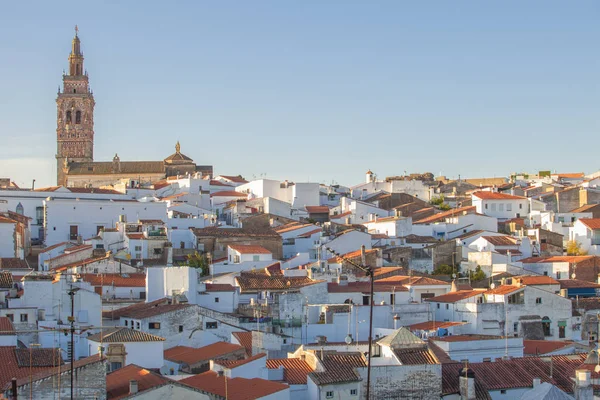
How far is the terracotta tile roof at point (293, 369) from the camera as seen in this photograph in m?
28.0

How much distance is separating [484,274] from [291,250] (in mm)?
10259

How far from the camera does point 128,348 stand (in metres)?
29.4

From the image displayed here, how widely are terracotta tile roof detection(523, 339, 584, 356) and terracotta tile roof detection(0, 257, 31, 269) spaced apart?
21143mm

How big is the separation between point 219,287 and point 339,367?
12.5m

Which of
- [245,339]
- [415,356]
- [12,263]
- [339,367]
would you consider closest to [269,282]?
[245,339]

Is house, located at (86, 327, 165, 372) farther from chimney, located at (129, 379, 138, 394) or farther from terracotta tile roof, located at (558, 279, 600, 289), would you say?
terracotta tile roof, located at (558, 279, 600, 289)

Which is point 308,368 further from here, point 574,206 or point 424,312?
point 574,206

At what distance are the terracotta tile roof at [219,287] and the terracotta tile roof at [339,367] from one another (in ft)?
34.8

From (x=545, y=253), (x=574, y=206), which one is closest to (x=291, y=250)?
(x=545, y=253)

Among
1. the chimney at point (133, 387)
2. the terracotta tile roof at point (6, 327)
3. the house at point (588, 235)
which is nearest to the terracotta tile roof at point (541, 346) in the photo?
the chimney at point (133, 387)

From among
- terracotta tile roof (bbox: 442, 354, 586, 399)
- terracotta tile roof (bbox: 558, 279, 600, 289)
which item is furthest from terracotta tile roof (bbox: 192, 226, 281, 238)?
terracotta tile roof (bbox: 442, 354, 586, 399)

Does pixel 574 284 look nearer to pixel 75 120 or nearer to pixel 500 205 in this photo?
pixel 500 205

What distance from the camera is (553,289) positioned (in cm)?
4353

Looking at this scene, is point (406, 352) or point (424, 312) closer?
point (406, 352)
